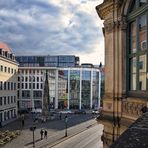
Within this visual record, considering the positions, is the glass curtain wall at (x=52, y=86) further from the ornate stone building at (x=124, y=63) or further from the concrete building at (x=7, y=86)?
the ornate stone building at (x=124, y=63)

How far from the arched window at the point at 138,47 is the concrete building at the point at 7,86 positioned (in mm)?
68843

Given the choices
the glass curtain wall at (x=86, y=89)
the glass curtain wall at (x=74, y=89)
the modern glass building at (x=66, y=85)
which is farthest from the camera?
the glass curtain wall at (x=86, y=89)

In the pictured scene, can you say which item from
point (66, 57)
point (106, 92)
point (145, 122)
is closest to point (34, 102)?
point (66, 57)

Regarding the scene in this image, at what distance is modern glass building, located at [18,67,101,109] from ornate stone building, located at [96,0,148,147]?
12190 cm

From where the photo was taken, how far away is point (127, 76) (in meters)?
12.7

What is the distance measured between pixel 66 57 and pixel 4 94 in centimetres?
8987

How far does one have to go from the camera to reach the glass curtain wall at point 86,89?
143 m

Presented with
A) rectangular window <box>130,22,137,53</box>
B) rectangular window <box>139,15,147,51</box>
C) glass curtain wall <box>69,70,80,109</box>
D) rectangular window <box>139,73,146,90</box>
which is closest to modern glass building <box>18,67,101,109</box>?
glass curtain wall <box>69,70,80,109</box>

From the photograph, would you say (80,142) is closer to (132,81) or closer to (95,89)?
(132,81)

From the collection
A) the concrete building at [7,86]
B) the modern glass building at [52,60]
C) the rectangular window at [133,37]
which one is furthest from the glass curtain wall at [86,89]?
the rectangular window at [133,37]

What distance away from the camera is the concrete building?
82.6m

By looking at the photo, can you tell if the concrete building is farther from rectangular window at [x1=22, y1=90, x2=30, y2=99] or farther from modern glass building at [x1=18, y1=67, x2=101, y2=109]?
modern glass building at [x1=18, y1=67, x2=101, y2=109]

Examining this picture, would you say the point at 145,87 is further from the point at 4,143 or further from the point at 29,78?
the point at 29,78

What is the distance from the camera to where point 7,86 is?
289 ft
